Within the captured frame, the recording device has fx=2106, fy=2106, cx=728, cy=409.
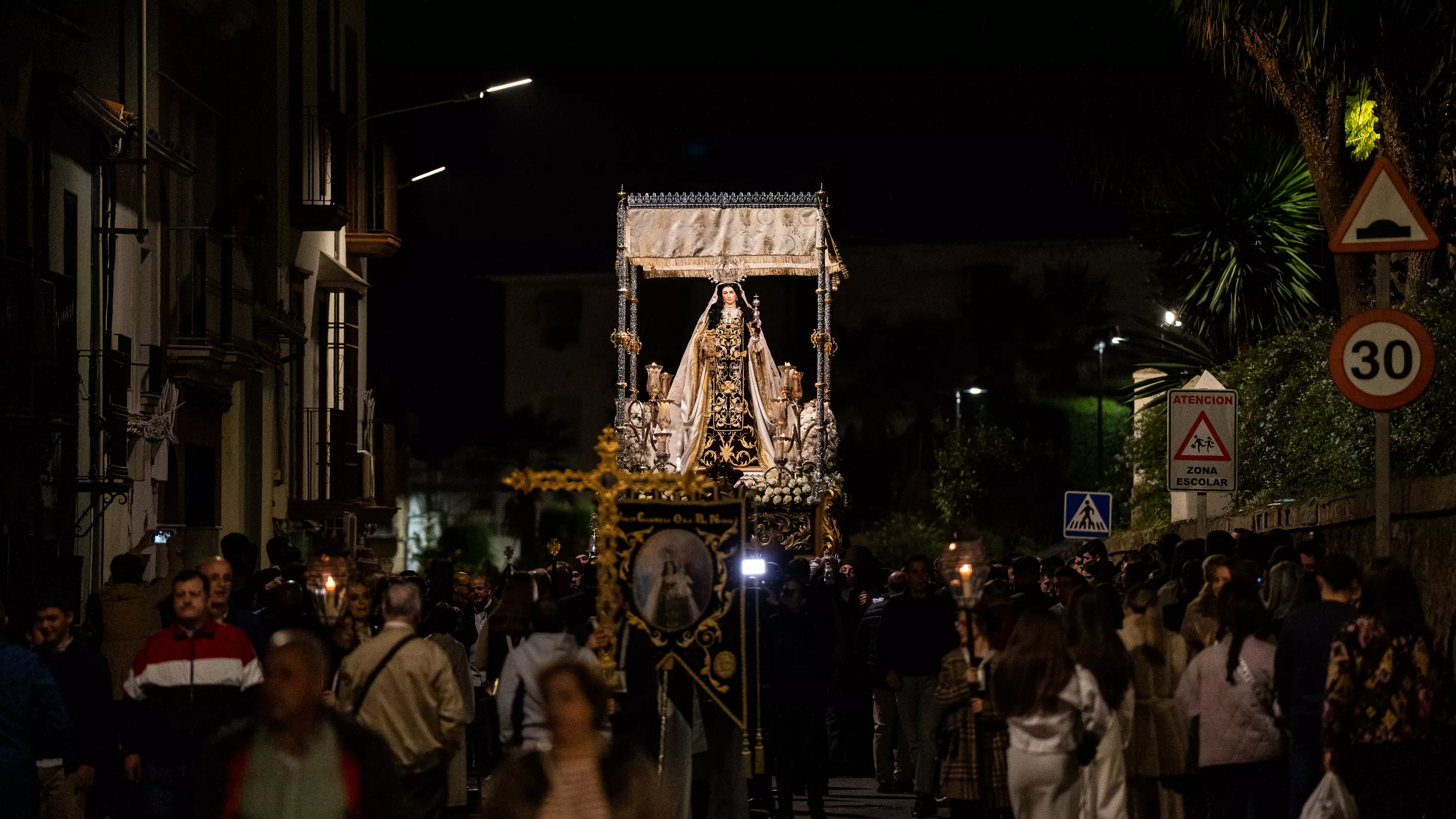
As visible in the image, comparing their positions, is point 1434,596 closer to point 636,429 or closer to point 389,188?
point 636,429

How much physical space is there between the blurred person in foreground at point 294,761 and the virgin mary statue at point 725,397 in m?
20.7

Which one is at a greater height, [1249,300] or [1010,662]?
[1249,300]

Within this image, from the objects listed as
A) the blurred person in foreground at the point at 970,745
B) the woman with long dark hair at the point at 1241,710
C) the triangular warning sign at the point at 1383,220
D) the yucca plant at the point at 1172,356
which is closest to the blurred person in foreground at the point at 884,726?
the blurred person in foreground at the point at 970,745

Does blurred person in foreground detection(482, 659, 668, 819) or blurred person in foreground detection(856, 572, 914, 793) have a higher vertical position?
blurred person in foreground detection(482, 659, 668, 819)

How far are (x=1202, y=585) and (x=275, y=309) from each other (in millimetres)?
15489

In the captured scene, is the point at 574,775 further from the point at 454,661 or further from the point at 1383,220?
the point at 454,661

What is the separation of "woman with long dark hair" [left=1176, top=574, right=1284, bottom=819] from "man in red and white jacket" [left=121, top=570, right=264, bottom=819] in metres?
4.31

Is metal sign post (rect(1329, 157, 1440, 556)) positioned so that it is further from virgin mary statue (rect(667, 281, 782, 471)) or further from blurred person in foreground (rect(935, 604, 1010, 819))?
virgin mary statue (rect(667, 281, 782, 471))

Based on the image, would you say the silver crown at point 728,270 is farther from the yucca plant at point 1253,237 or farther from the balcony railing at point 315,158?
the yucca plant at point 1253,237

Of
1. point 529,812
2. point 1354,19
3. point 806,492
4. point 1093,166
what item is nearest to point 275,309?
point 806,492

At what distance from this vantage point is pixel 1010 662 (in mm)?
8828

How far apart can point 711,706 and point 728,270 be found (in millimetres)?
15987

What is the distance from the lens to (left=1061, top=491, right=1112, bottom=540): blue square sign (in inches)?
732

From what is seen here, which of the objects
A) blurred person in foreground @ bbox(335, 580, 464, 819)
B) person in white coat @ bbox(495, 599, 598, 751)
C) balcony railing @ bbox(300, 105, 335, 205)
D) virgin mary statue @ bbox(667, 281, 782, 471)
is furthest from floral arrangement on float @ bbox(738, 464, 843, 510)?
blurred person in foreground @ bbox(335, 580, 464, 819)
